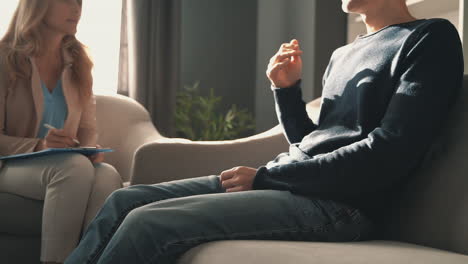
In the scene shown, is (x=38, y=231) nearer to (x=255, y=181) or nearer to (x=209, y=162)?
(x=209, y=162)

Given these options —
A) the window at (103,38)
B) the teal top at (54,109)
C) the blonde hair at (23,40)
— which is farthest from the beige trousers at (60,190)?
the window at (103,38)

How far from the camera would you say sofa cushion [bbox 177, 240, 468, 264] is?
3.03 feet

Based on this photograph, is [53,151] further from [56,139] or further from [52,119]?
[52,119]

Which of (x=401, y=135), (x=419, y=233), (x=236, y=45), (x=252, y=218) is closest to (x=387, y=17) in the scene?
(x=401, y=135)

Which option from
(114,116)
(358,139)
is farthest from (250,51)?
(358,139)

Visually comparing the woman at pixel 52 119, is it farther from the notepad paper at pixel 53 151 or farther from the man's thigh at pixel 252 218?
the man's thigh at pixel 252 218

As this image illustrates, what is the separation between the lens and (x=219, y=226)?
104 centimetres

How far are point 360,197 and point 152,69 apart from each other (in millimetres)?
2567

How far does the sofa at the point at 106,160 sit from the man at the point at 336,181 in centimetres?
80

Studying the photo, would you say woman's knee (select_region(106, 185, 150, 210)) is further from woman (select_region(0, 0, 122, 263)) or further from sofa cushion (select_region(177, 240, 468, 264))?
woman (select_region(0, 0, 122, 263))

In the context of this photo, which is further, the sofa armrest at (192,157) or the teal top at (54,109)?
the teal top at (54,109)

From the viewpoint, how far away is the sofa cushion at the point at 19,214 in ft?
6.20

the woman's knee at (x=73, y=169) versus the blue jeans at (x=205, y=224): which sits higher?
the blue jeans at (x=205, y=224)

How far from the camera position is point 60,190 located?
1819 mm
